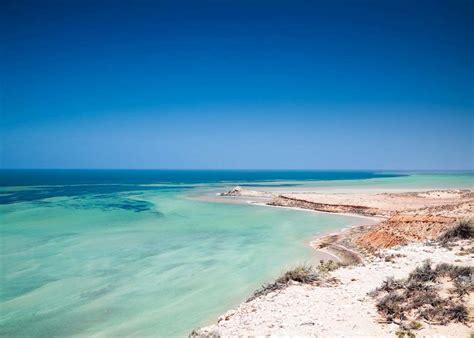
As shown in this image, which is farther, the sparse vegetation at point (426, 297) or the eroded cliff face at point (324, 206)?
the eroded cliff face at point (324, 206)

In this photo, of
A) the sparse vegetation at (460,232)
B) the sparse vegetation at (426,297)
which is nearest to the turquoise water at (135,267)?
the sparse vegetation at (426,297)

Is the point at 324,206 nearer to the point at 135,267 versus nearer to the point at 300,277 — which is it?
the point at 135,267

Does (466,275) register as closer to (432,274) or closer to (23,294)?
(432,274)

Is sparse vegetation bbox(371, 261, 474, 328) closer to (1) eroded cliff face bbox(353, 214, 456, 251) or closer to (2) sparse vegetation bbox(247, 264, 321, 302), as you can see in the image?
(2) sparse vegetation bbox(247, 264, 321, 302)

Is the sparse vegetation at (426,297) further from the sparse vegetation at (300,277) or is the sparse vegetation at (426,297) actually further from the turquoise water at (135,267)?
the turquoise water at (135,267)

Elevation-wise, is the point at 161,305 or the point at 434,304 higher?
the point at 434,304

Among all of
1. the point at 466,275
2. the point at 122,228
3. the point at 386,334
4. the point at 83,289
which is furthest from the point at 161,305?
the point at 122,228

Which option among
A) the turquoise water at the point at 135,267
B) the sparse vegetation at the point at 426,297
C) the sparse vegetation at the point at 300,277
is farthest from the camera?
the turquoise water at the point at 135,267
